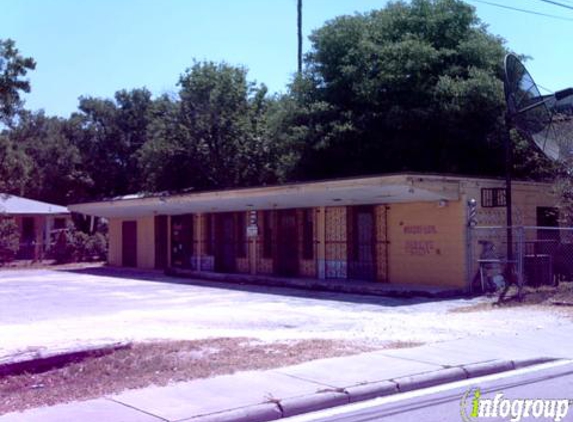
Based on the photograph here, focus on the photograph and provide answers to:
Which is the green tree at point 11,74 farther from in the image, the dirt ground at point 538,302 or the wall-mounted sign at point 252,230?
the wall-mounted sign at point 252,230

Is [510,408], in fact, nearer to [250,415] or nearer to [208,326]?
[250,415]

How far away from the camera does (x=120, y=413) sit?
25.7 feet

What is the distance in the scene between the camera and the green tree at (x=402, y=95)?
27.1 meters

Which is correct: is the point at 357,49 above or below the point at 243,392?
above

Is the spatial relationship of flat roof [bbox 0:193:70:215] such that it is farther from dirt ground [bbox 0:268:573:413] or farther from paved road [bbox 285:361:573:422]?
paved road [bbox 285:361:573:422]

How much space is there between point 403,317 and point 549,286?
700 centimetres

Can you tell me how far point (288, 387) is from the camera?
8.99 metres

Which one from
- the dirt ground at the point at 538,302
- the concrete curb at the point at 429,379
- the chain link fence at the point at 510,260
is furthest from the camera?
the chain link fence at the point at 510,260

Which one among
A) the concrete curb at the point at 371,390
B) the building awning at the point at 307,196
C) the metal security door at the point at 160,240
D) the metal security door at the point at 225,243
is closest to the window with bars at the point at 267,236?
the building awning at the point at 307,196

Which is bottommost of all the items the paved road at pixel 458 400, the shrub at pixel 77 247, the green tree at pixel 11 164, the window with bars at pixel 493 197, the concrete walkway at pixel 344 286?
the paved road at pixel 458 400

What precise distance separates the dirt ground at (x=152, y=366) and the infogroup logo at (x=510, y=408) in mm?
3047

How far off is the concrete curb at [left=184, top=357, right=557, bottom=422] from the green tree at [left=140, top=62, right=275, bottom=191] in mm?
30191

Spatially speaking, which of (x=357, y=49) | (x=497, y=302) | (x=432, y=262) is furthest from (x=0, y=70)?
(x=357, y=49)

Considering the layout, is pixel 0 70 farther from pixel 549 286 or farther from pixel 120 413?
pixel 549 286
